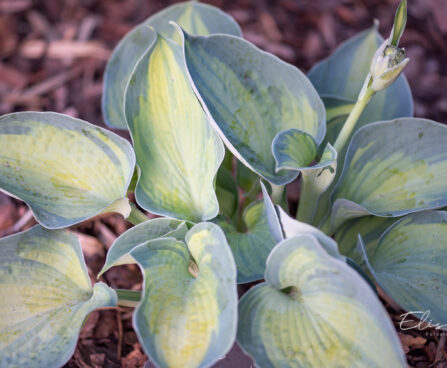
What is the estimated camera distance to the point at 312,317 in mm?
847

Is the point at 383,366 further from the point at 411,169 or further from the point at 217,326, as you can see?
the point at 411,169

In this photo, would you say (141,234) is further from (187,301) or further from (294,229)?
(294,229)

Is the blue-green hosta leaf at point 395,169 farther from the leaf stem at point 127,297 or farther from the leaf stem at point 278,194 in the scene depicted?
the leaf stem at point 127,297

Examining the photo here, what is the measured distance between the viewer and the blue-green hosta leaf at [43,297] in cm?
91

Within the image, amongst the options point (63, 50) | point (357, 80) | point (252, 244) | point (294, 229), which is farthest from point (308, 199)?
point (63, 50)

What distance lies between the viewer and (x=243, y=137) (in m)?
1.06

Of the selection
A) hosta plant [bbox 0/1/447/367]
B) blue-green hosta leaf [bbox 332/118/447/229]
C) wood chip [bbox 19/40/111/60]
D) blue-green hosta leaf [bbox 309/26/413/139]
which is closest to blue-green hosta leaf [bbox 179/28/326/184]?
hosta plant [bbox 0/1/447/367]

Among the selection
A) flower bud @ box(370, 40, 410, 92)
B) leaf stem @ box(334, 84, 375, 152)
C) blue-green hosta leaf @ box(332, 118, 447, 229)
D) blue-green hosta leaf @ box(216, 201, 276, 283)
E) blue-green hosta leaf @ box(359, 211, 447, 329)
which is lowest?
blue-green hosta leaf @ box(216, 201, 276, 283)

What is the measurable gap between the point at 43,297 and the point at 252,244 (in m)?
0.42

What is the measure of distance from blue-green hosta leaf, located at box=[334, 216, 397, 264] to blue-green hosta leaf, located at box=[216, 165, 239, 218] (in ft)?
0.87

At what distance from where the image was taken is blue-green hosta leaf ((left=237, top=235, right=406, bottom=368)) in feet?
2.48

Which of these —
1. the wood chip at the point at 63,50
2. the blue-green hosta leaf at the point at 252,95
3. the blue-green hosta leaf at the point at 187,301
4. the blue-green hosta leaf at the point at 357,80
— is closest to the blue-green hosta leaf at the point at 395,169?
the blue-green hosta leaf at the point at 252,95

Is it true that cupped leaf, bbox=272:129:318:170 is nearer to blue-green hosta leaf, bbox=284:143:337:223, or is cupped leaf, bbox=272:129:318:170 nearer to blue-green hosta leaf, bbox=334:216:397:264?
blue-green hosta leaf, bbox=284:143:337:223

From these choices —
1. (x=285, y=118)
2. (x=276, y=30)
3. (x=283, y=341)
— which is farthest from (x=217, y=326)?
(x=276, y=30)
